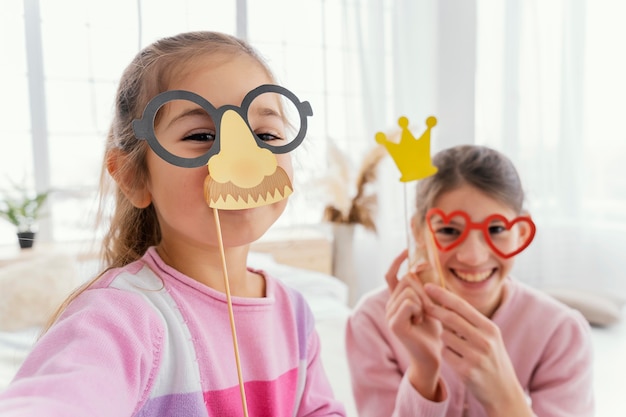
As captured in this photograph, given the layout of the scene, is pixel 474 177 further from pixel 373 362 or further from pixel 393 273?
pixel 373 362

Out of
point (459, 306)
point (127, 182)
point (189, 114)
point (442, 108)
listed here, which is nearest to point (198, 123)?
point (189, 114)

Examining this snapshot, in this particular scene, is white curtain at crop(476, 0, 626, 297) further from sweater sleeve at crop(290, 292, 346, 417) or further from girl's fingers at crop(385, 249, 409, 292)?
sweater sleeve at crop(290, 292, 346, 417)

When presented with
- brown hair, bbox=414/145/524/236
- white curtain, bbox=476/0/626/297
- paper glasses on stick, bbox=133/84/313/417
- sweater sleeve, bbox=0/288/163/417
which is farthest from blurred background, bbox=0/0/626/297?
sweater sleeve, bbox=0/288/163/417

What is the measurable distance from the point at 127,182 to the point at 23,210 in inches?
71.9

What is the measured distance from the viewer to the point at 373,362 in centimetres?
108

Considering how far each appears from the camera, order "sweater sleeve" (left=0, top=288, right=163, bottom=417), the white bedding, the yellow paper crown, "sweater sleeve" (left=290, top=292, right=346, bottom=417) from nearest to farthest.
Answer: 1. "sweater sleeve" (left=0, top=288, right=163, bottom=417)
2. "sweater sleeve" (left=290, top=292, right=346, bottom=417)
3. the yellow paper crown
4. the white bedding

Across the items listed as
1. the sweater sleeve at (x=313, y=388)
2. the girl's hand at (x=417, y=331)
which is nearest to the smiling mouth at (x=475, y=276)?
the girl's hand at (x=417, y=331)

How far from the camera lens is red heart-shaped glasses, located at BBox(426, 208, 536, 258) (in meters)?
0.95

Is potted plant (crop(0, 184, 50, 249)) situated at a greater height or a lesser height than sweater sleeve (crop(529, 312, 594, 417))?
greater

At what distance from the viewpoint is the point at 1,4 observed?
2023 millimetres

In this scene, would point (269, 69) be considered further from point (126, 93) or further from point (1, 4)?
point (1, 4)

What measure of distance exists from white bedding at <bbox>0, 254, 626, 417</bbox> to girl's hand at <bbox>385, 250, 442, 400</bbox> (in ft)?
1.36

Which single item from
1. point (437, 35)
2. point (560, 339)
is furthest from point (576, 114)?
point (560, 339)

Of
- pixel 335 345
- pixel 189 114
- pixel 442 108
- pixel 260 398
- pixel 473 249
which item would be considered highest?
pixel 442 108
